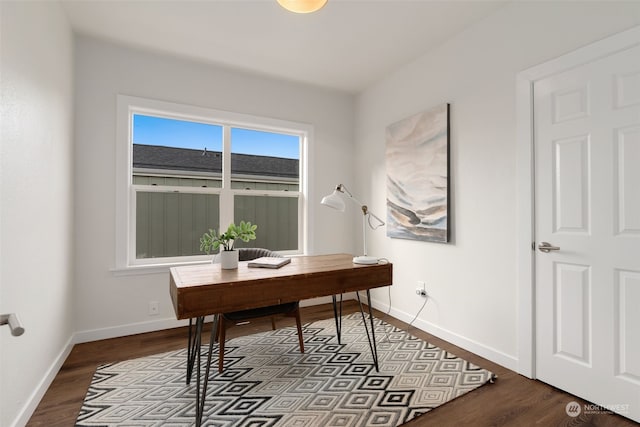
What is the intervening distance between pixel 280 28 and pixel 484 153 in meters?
1.96

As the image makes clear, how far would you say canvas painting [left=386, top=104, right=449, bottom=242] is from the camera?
277cm

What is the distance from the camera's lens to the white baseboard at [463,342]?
7.47ft

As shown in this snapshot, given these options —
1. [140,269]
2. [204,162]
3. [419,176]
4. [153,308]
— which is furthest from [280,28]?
[153,308]

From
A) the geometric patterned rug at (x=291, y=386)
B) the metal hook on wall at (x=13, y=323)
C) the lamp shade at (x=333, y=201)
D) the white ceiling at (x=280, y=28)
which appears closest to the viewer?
the metal hook on wall at (x=13, y=323)

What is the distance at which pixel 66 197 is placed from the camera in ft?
8.02

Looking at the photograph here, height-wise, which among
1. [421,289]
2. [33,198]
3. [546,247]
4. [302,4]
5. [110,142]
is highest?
[302,4]

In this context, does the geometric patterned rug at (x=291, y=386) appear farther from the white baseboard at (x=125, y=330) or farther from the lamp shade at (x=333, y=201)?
the lamp shade at (x=333, y=201)

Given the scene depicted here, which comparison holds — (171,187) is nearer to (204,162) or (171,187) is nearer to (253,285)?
(204,162)

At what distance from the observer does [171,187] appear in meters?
3.14

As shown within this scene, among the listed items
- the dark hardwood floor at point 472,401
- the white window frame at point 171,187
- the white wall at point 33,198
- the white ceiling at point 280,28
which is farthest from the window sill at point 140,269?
the white ceiling at point 280,28

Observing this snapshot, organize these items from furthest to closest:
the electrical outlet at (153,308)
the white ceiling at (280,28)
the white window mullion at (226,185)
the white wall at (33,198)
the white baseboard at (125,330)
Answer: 1. the white window mullion at (226,185)
2. the electrical outlet at (153,308)
3. the white baseboard at (125,330)
4. the white ceiling at (280,28)
5. the white wall at (33,198)

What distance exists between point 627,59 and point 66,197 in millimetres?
3843

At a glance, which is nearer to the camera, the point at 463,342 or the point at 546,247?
the point at 546,247

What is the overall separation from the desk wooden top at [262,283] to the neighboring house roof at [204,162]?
1.61 meters
